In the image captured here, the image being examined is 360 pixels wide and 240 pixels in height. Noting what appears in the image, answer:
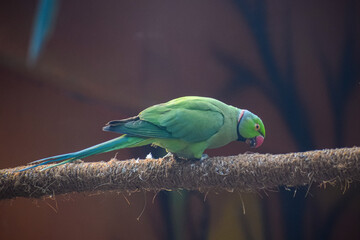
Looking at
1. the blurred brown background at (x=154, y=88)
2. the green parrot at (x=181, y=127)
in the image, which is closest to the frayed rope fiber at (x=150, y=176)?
the green parrot at (x=181, y=127)

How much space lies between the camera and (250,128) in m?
1.68

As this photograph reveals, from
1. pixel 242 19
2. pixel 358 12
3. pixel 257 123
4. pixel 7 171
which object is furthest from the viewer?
pixel 242 19

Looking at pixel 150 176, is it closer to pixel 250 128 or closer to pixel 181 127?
pixel 181 127

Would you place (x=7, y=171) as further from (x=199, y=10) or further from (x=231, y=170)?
(x=199, y=10)

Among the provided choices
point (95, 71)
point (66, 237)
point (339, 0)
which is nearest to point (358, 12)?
point (339, 0)

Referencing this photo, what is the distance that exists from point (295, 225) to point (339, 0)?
1.42 m

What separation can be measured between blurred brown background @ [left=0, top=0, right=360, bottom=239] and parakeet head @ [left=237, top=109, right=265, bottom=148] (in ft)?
1.69

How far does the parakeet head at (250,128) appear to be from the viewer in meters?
1.67

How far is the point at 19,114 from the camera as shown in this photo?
2.27m

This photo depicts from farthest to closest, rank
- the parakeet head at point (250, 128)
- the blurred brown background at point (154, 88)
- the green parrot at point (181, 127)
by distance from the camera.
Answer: the blurred brown background at point (154, 88), the parakeet head at point (250, 128), the green parrot at point (181, 127)

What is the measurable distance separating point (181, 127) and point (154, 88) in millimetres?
804

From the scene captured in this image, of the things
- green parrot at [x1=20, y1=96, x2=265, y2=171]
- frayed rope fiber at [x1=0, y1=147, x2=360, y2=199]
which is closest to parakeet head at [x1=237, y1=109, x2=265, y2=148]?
green parrot at [x1=20, y1=96, x2=265, y2=171]

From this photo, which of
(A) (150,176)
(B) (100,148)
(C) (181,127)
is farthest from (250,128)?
(B) (100,148)

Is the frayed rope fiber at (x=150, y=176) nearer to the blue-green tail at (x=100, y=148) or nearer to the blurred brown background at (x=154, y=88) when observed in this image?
the blue-green tail at (x=100, y=148)
